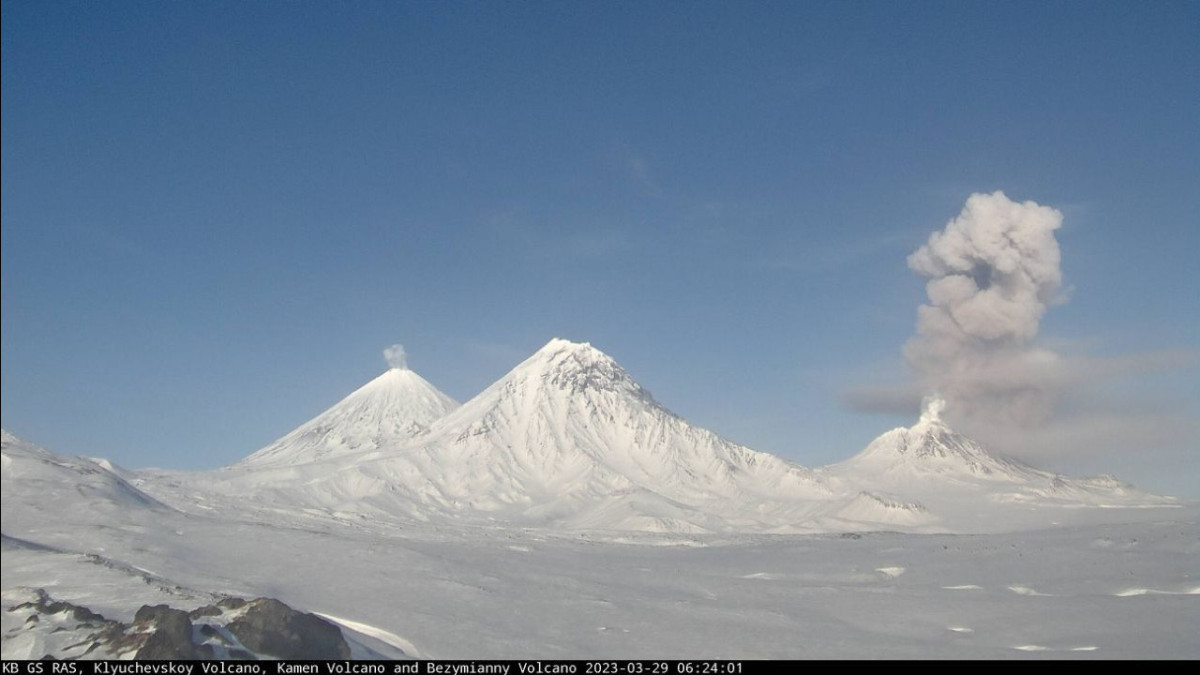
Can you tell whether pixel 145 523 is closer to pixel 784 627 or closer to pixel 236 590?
pixel 236 590

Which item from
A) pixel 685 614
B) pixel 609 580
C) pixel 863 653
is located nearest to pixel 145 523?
pixel 609 580

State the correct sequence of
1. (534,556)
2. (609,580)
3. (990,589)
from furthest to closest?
(534,556) < (609,580) < (990,589)

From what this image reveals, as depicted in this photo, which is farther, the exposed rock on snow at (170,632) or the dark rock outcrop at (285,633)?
the dark rock outcrop at (285,633)

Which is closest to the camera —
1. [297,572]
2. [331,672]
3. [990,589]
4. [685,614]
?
[331,672]

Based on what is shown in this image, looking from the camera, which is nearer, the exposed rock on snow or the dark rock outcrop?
the exposed rock on snow

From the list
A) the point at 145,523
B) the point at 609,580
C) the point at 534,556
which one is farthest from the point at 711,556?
the point at 145,523

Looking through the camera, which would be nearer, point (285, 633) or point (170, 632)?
point (170, 632)

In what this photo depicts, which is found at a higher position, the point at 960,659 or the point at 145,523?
the point at 145,523

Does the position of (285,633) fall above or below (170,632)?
below

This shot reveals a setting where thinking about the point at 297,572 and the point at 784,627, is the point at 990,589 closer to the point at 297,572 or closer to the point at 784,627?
the point at 784,627

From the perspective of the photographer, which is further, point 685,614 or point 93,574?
point 685,614
